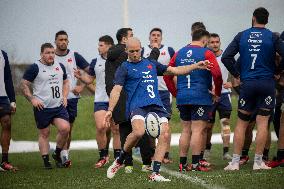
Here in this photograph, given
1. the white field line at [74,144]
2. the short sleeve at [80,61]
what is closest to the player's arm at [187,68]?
the short sleeve at [80,61]

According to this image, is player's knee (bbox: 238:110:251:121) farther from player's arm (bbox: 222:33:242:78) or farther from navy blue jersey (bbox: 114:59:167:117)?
navy blue jersey (bbox: 114:59:167:117)

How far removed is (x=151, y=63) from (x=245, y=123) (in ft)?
6.62

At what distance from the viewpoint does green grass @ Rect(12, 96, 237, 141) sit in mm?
26125

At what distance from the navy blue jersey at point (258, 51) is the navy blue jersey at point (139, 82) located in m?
1.71

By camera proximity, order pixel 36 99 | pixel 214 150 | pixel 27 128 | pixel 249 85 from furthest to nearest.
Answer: pixel 27 128
pixel 214 150
pixel 36 99
pixel 249 85

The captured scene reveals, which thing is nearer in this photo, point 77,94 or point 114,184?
point 114,184

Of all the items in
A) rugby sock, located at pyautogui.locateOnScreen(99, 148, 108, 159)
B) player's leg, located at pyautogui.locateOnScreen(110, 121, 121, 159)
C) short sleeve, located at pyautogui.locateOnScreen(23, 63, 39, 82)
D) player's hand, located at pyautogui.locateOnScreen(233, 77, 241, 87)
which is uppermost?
short sleeve, located at pyautogui.locateOnScreen(23, 63, 39, 82)

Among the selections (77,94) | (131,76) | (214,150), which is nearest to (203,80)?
(131,76)

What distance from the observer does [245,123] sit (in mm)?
11758

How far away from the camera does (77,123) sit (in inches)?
1099

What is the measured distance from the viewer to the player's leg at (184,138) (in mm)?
12070

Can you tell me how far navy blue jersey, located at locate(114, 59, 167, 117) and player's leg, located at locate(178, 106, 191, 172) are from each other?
1624 millimetres

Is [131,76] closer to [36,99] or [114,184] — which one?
[114,184]

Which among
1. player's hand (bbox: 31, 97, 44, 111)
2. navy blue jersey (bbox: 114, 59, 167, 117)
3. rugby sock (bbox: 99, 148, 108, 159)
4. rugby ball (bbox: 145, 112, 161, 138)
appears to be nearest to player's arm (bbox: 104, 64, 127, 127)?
navy blue jersey (bbox: 114, 59, 167, 117)
